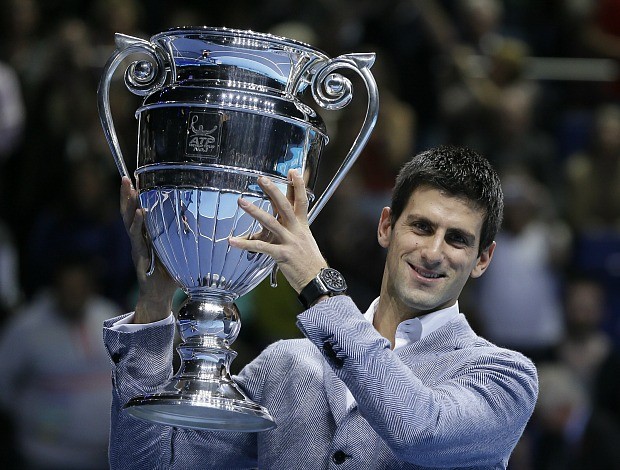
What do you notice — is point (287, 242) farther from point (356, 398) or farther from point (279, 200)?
point (356, 398)

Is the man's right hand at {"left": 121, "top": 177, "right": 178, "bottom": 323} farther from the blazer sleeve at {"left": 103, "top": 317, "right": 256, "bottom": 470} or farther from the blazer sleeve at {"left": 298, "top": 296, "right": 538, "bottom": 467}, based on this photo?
the blazer sleeve at {"left": 298, "top": 296, "right": 538, "bottom": 467}

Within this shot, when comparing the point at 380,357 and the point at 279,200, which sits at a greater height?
the point at 279,200

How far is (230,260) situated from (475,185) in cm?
54

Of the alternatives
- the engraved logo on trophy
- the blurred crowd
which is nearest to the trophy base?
the engraved logo on trophy

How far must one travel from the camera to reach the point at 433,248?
245 cm

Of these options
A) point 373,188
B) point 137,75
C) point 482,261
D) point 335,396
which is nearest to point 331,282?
point 335,396

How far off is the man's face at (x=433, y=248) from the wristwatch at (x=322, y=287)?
0.25 meters

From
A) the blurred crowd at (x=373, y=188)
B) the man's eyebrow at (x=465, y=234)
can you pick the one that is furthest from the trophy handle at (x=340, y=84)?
the blurred crowd at (x=373, y=188)

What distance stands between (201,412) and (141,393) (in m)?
0.20

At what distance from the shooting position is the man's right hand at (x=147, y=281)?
2568 millimetres

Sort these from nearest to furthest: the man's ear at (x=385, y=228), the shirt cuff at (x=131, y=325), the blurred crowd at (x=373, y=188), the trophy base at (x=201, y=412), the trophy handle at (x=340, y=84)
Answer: the trophy base at (x=201, y=412), the trophy handle at (x=340, y=84), the shirt cuff at (x=131, y=325), the man's ear at (x=385, y=228), the blurred crowd at (x=373, y=188)

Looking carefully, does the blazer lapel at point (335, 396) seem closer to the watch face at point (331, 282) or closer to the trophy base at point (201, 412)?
the trophy base at point (201, 412)

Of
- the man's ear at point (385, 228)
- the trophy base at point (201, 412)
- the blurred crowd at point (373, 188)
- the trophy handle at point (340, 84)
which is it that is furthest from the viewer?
the blurred crowd at point (373, 188)

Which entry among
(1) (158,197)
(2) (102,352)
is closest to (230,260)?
(1) (158,197)
